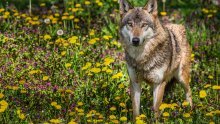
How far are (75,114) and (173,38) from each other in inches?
80.6

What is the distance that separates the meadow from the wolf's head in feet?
2.79

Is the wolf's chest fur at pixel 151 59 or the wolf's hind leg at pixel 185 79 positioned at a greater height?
the wolf's chest fur at pixel 151 59

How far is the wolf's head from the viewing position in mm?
7328

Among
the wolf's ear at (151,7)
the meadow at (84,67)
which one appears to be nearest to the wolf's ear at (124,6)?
the wolf's ear at (151,7)

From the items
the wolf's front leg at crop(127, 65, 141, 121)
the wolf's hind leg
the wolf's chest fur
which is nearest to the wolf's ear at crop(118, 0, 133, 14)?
the wolf's chest fur

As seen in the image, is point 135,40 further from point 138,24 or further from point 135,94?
point 135,94

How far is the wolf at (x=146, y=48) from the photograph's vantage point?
24.5ft

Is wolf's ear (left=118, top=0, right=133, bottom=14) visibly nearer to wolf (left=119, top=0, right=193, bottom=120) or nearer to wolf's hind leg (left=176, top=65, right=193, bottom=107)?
wolf (left=119, top=0, right=193, bottom=120)

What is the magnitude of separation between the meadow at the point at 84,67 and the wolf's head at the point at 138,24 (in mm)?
852

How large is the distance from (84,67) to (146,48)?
3.91 feet

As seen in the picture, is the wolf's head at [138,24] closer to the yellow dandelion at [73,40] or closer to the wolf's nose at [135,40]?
the wolf's nose at [135,40]

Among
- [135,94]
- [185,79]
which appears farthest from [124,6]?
[185,79]

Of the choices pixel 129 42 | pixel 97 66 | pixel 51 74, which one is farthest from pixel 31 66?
pixel 129 42

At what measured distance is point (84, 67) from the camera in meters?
8.43
